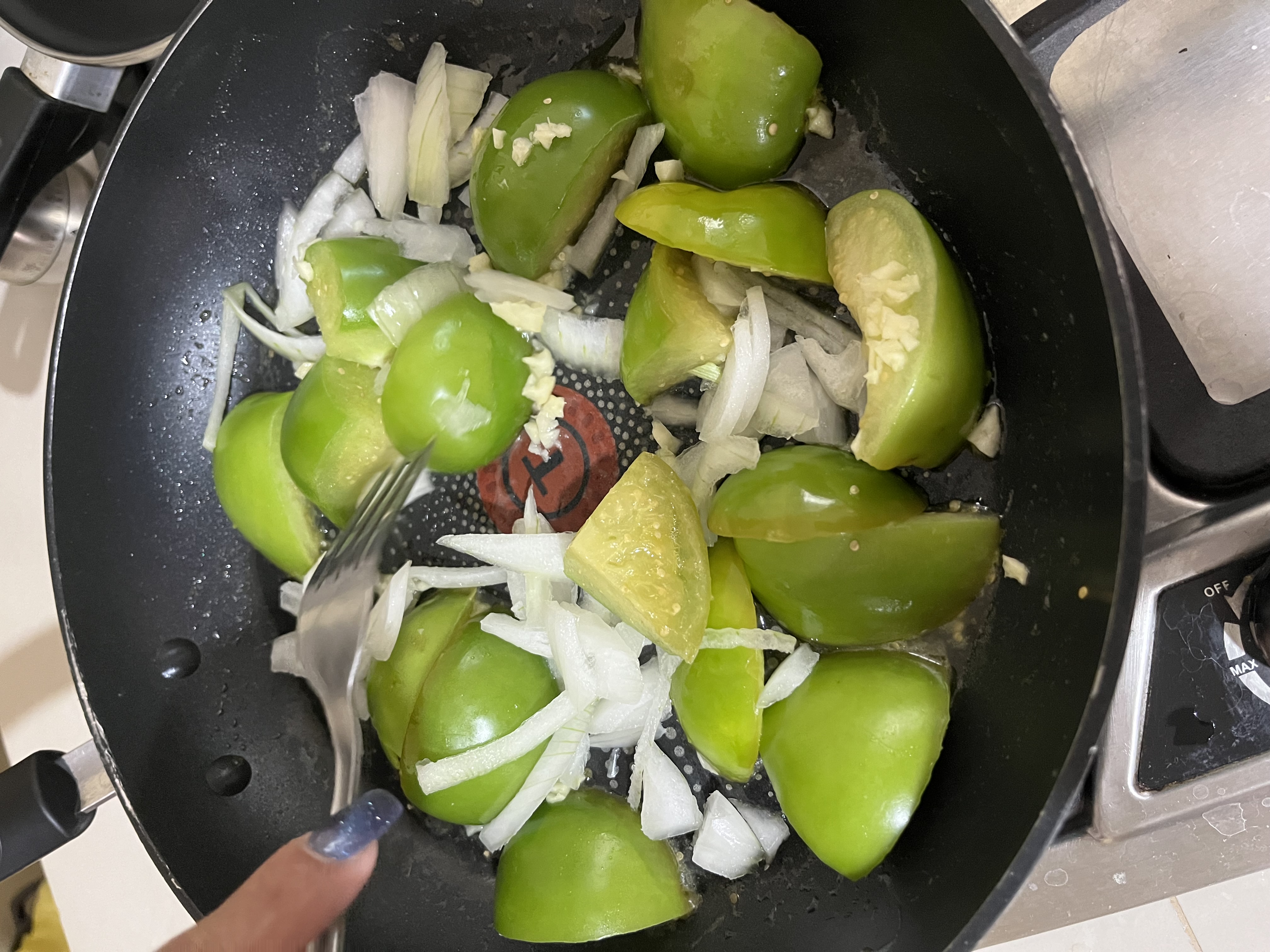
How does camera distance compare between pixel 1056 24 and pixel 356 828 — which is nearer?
pixel 356 828

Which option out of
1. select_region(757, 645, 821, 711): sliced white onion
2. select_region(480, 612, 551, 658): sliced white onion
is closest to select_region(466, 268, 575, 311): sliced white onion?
select_region(480, 612, 551, 658): sliced white onion

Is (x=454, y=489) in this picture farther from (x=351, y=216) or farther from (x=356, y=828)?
(x=356, y=828)

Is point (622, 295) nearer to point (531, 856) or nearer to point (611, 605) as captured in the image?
point (611, 605)

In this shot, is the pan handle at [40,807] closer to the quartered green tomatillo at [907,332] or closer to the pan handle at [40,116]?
the pan handle at [40,116]

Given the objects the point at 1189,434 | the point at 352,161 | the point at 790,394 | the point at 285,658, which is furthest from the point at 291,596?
the point at 1189,434

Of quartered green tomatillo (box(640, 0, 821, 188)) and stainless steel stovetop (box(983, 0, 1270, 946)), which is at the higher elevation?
quartered green tomatillo (box(640, 0, 821, 188))

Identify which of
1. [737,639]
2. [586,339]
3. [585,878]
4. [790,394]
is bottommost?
[585,878]

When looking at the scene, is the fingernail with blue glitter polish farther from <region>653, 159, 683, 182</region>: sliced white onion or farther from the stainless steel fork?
<region>653, 159, 683, 182</region>: sliced white onion

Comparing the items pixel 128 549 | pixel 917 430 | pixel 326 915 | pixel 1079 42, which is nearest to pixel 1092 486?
pixel 917 430
